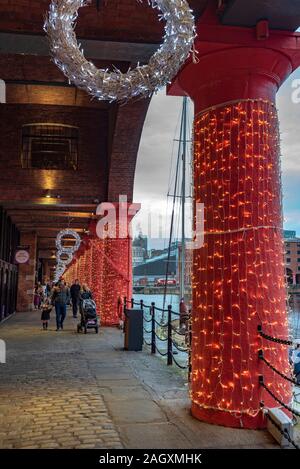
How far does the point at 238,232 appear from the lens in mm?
4531

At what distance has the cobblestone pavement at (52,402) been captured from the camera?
3.88 m

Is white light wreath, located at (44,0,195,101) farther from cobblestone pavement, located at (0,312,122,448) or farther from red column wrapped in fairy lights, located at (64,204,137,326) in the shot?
red column wrapped in fairy lights, located at (64,204,137,326)

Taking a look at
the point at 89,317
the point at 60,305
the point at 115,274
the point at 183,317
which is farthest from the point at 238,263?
the point at 115,274

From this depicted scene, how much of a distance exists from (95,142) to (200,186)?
9738 millimetres

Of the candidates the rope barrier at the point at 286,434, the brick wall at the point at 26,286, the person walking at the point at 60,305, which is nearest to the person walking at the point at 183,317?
the rope barrier at the point at 286,434

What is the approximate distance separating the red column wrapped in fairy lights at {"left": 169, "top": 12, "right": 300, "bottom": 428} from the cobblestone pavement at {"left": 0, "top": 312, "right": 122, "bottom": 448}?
1142mm

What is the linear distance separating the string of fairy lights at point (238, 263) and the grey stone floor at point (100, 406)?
18.1 inches

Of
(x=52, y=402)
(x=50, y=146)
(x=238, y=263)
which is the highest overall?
(x=50, y=146)

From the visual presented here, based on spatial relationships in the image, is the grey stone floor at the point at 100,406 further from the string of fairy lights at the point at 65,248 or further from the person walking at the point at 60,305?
the string of fairy lights at the point at 65,248

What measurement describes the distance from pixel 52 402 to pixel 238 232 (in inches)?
112

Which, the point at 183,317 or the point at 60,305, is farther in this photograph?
the point at 60,305

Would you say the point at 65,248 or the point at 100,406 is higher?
the point at 65,248

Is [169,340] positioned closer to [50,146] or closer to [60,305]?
[60,305]

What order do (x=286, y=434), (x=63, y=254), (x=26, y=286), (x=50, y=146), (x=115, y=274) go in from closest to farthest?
(x=286, y=434) → (x=50, y=146) → (x=115, y=274) → (x=26, y=286) → (x=63, y=254)
